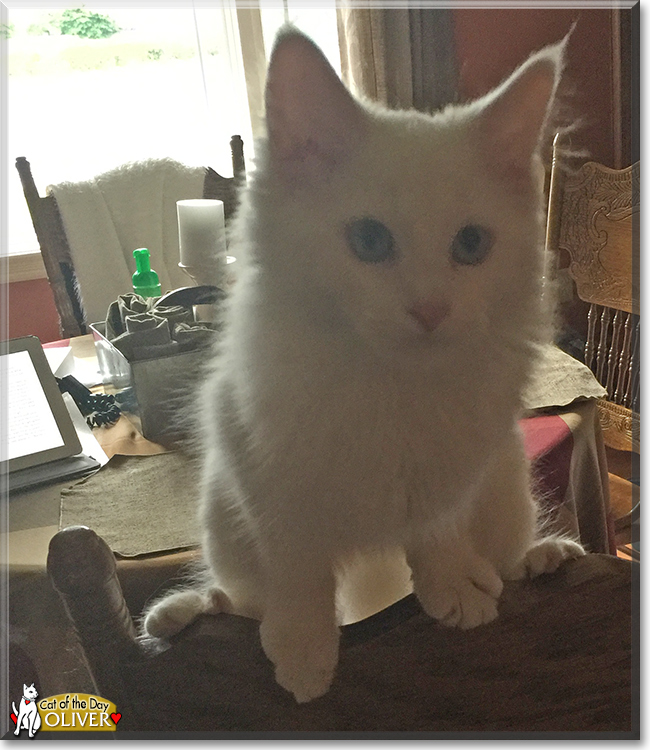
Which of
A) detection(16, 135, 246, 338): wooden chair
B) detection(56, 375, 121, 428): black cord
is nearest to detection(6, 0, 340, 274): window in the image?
detection(16, 135, 246, 338): wooden chair

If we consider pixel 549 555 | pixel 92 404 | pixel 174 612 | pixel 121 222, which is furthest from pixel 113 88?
pixel 549 555

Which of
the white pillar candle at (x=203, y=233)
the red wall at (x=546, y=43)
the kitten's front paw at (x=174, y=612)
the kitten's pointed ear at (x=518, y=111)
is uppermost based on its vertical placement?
the red wall at (x=546, y=43)

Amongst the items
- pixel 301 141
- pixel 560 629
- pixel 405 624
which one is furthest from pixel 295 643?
pixel 301 141

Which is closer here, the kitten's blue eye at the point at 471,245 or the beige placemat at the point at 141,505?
the kitten's blue eye at the point at 471,245

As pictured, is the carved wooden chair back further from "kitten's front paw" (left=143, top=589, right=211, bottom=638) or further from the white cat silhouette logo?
the white cat silhouette logo

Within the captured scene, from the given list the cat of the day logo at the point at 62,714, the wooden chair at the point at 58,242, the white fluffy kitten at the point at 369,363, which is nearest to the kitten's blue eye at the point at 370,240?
the white fluffy kitten at the point at 369,363

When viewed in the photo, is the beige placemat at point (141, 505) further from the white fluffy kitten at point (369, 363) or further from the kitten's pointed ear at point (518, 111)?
the kitten's pointed ear at point (518, 111)
